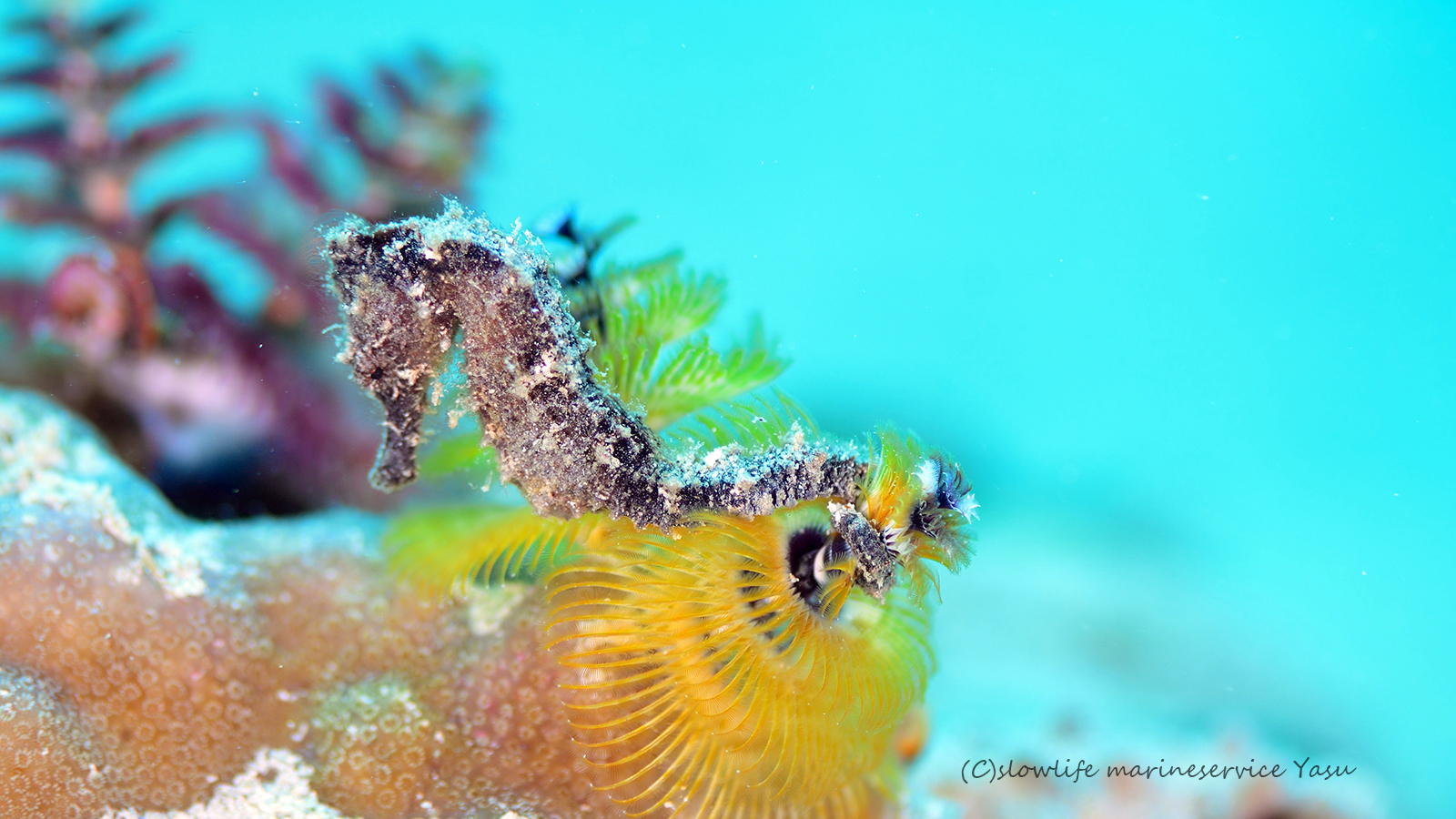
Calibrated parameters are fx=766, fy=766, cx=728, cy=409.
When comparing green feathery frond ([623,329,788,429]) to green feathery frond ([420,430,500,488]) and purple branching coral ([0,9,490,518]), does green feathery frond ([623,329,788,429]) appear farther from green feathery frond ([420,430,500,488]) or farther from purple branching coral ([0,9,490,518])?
purple branching coral ([0,9,490,518])

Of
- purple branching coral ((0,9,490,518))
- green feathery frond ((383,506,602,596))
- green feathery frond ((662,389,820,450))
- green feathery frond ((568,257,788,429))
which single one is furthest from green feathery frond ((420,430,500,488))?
purple branching coral ((0,9,490,518))

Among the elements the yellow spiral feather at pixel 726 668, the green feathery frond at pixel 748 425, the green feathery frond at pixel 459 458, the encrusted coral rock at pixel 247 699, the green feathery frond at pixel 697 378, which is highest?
the green feathery frond at pixel 697 378

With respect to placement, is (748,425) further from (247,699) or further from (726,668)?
(247,699)

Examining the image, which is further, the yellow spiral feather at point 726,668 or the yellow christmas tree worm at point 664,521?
the yellow spiral feather at point 726,668

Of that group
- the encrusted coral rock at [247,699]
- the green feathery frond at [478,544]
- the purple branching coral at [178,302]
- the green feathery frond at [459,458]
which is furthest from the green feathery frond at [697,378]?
the purple branching coral at [178,302]

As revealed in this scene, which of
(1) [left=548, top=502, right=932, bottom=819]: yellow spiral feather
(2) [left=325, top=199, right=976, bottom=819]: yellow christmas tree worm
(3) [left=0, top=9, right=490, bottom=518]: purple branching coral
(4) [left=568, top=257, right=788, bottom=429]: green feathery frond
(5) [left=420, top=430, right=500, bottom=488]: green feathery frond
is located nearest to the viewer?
(2) [left=325, top=199, right=976, bottom=819]: yellow christmas tree worm

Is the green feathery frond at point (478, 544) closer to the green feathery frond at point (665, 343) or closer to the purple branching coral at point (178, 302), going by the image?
the green feathery frond at point (665, 343)

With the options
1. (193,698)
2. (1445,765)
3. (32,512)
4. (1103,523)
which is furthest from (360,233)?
(1445,765)
